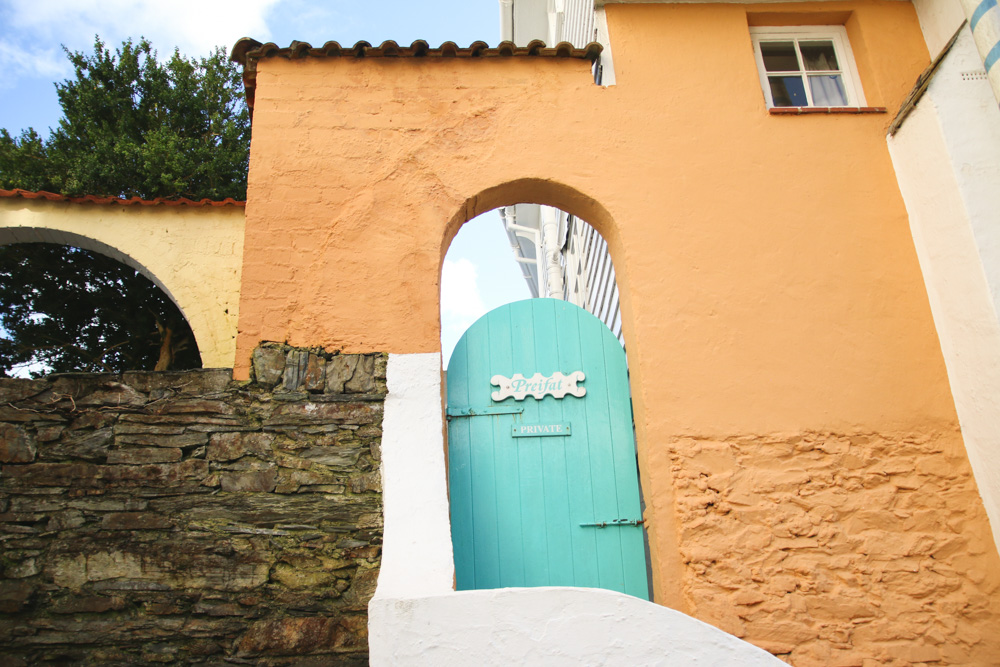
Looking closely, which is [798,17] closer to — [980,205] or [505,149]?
[980,205]

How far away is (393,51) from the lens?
15.8 feet

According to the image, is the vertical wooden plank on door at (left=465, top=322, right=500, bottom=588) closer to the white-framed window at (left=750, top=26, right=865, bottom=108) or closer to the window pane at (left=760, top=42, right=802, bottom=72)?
the white-framed window at (left=750, top=26, right=865, bottom=108)

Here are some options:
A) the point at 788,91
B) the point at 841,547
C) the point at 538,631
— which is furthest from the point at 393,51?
the point at 841,547

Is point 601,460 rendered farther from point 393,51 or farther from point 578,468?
point 393,51

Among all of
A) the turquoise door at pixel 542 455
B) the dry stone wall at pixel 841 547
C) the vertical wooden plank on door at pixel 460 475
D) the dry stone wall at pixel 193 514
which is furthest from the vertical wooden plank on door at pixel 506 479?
the dry stone wall at pixel 841 547

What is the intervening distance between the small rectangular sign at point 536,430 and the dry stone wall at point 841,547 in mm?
730

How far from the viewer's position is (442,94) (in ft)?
15.6

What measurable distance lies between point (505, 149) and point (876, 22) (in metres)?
3.20

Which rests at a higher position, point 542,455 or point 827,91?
point 827,91

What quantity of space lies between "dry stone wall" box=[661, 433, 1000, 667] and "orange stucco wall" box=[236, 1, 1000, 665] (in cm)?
1

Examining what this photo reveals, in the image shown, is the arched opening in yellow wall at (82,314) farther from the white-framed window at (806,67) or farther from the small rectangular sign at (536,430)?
the white-framed window at (806,67)

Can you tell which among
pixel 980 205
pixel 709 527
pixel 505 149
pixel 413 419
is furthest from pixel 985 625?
pixel 505 149

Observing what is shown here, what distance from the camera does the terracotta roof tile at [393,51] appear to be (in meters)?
4.74

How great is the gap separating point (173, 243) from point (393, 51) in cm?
219
